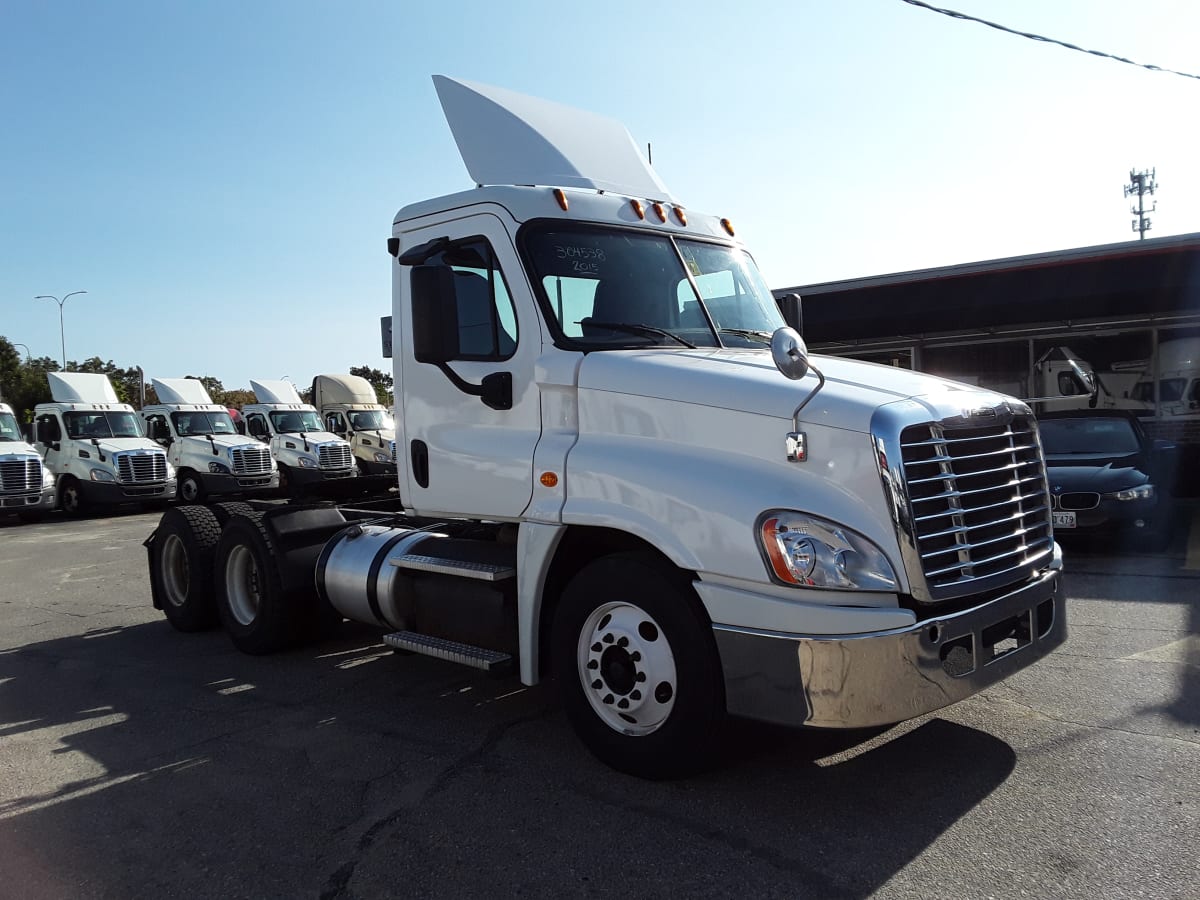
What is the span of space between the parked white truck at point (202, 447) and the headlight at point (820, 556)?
66.6 feet

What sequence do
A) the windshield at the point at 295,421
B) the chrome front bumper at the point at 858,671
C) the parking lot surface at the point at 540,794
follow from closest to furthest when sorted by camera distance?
the parking lot surface at the point at 540,794 → the chrome front bumper at the point at 858,671 → the windshield at the point at 295,421

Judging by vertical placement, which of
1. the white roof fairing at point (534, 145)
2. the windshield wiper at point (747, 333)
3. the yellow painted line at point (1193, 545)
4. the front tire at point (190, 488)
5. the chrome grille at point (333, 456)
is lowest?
the yellow painted line at point (1193, 545)

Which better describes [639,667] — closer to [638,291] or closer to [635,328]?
[635,328]

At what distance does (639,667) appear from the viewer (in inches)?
163

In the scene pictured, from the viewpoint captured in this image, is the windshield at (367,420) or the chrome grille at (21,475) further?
the windshield at (367,420)

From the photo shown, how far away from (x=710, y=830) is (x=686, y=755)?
36cm

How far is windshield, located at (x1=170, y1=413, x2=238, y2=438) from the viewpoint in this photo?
2302 centimetres

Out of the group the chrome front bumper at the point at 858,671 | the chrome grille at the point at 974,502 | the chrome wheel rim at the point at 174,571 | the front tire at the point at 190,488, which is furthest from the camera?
the front tire at the point at 190,488

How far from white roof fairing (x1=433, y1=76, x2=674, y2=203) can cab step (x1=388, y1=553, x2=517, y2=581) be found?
2252mm

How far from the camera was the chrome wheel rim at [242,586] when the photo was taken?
22.8ft

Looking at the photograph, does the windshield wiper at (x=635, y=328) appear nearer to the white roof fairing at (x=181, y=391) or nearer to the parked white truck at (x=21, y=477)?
the parked white truck at (x=21, y=477)

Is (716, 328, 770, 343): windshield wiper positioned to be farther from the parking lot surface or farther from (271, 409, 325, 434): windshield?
(271, 409, 325, 434): windshield

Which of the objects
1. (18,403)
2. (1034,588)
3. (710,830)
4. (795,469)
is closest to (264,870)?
(710,830)

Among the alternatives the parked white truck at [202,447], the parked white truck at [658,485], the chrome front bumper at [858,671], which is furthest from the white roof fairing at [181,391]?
the chrome front bumper at [858,671]
